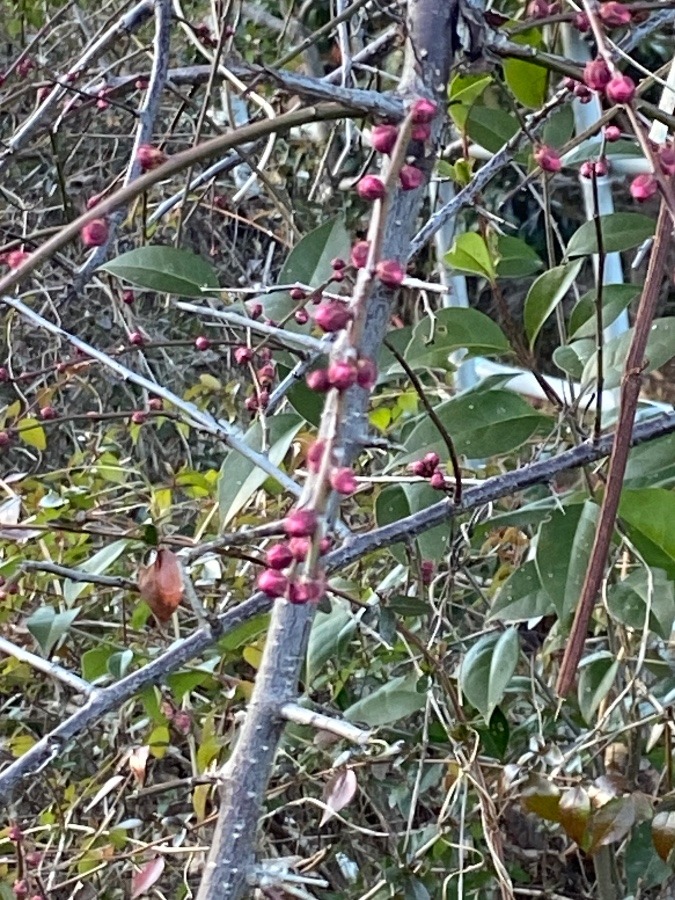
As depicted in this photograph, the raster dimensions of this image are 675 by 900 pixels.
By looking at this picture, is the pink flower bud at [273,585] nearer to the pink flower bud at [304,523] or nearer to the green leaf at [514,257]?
the pink flower bud at [304,523]

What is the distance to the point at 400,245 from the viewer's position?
408mm

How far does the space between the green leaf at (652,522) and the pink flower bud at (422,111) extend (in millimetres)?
246

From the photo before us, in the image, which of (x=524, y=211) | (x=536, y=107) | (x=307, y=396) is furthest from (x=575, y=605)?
(x=524, y=211)

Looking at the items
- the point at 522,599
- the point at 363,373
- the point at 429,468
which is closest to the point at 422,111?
the point at 363,373

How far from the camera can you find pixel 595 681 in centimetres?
67

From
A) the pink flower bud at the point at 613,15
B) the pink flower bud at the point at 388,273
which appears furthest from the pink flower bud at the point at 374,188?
the pink flower bud at the point at 613,15

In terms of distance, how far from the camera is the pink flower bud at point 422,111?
0.36 metres

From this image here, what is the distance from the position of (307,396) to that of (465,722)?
0.29 m

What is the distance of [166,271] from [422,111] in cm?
26

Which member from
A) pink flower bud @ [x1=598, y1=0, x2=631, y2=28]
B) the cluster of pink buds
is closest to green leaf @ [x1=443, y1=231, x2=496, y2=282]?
the cluster of pink buds

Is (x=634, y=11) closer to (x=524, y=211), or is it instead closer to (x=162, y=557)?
(x=162, y=557)

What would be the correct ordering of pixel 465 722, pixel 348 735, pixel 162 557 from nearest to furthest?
1. pixel 348 735
2. pixel 162 557
3. pixel 465 722

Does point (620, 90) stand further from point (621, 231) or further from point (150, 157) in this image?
point (621, 231)

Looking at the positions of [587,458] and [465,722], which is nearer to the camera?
[587,458]
